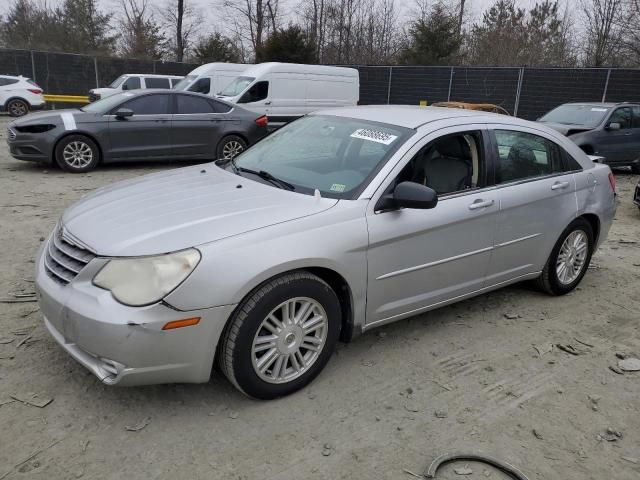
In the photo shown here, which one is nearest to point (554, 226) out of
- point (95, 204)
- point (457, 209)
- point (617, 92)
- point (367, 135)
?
point (457, 209)

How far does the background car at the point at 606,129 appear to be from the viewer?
11.3m

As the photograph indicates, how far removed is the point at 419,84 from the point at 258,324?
22.8 m

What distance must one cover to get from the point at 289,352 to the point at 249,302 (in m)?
0.42

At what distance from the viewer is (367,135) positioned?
3770 mm

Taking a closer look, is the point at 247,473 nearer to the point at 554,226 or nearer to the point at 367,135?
the point at 367,135

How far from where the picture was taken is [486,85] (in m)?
22.1

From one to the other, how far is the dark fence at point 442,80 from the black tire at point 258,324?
65.3 feet

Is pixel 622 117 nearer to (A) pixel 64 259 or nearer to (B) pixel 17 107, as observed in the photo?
(A) pixel 64 259

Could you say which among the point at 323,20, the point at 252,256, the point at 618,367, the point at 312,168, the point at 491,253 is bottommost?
the point at 618,367

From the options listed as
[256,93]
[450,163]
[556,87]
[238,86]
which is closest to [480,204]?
[450,163]

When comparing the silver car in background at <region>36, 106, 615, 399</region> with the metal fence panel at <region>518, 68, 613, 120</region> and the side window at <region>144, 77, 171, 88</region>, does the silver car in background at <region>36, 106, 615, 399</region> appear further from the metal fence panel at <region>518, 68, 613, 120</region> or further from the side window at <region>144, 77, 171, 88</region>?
the metal fence panel at <region>518, 68, 613, 120</region>

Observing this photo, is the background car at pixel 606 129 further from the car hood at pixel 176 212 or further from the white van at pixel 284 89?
the car hood at pixel 176 212

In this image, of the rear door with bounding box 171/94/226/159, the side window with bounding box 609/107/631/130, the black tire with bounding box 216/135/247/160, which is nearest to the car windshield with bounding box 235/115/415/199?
the rear door with bounding box 171/94/226/159

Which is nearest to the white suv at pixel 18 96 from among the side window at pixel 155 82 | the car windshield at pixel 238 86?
the side window at pixel 155 82
